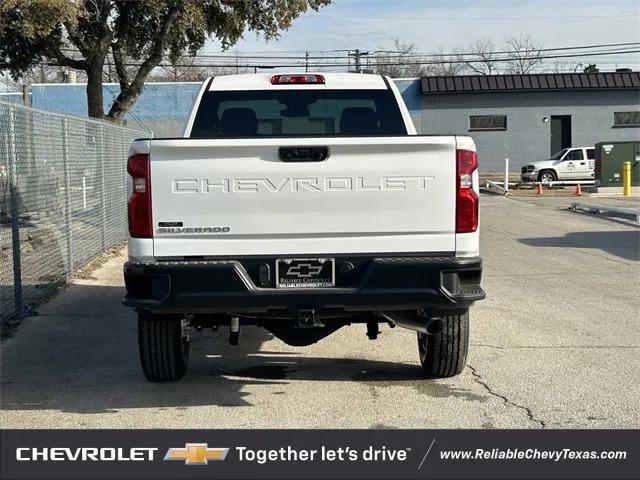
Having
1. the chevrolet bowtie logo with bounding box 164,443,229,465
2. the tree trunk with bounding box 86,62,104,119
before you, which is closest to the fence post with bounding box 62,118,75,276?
the chevrolet bowtie logo with bounding box 164,443,229,465

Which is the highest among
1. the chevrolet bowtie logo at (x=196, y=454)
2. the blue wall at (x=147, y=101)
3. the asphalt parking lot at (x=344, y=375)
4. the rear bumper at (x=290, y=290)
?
the blue wall at (x=147, y=101)

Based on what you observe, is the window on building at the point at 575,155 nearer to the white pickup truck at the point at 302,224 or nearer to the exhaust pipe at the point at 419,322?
the exhaust pipe at the point at 419,322

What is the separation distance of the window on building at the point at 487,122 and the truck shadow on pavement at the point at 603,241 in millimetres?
24452

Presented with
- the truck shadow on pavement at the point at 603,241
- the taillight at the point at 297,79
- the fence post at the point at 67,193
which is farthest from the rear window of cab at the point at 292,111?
the truck shadow on pavement at the point at 603,241

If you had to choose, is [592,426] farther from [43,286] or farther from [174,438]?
[43,286]

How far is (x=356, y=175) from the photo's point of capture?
16.0ft

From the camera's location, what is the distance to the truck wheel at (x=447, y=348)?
5652mm

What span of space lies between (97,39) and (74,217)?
940cm

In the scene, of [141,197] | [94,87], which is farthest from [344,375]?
[94,87]

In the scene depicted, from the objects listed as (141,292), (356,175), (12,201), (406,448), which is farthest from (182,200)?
(12,201)

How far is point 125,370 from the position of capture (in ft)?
21.3

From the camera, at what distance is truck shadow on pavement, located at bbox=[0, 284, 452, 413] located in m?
5.67

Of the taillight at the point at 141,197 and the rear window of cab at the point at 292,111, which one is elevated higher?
the rear window of cab at the point at 292,111

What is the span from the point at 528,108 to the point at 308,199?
36.9 metres
